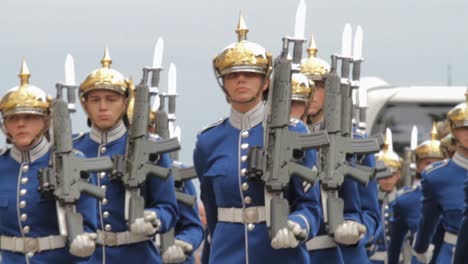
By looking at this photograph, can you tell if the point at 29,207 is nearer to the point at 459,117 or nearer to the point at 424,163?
the point at 459,117

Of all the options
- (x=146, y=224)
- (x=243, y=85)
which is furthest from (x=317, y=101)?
(x=243, y=85)

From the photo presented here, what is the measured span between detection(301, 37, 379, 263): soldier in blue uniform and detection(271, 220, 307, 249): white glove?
2.88m

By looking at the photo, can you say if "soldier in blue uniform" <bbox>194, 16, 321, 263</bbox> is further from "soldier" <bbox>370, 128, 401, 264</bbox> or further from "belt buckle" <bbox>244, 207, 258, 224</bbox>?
"soldier" <bbox>370, 128, 401, 264</bbox>

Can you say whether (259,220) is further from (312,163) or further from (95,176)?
(95,176)

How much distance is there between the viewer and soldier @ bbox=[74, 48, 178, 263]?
1828 cm

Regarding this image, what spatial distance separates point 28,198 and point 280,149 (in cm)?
191

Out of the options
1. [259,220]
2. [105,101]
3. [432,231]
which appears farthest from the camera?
[432,231]

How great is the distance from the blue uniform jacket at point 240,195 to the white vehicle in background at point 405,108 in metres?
29.0

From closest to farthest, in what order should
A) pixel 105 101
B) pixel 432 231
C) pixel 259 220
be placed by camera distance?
pixel 259 220 < pixel 105 101 < pixel 432 231

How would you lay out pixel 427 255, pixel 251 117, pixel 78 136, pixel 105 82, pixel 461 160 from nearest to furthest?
pixel 251 117
pixel 105 82
pixel 78 136
pixel 461 160
pixel 427 255

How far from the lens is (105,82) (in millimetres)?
18266

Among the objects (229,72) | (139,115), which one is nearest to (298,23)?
(229,72)

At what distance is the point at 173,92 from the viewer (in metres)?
22.6

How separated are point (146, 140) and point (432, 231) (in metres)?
3.87
